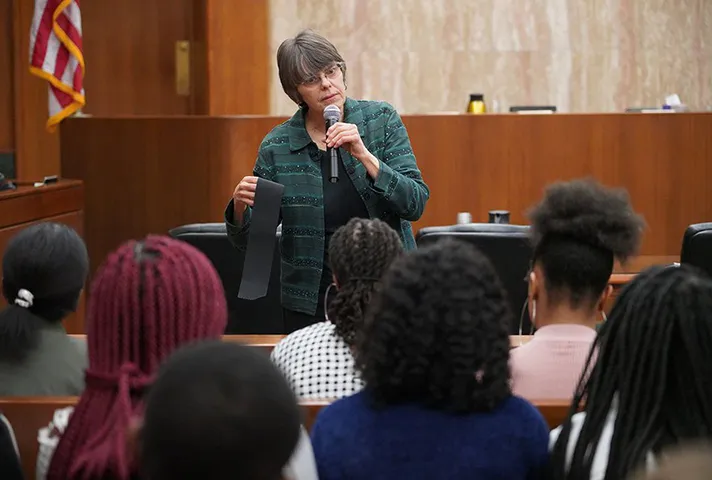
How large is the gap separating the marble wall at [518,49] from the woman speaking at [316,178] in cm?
509

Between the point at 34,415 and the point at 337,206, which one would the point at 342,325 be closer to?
the point at 34,415

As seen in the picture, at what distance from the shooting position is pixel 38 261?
2508mm

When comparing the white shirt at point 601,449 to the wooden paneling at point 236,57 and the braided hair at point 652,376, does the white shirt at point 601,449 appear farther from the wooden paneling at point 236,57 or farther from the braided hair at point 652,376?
the wooden paneling at point 236,57

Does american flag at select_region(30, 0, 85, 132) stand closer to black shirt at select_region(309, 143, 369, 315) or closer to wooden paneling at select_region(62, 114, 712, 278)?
wooden paneling at select_region(62, 114, 712, 278)

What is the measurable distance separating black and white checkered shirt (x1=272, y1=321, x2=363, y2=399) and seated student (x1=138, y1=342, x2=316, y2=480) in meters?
1.10

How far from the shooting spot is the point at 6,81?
752 centimetres

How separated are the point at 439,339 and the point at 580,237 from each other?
0.91 metres

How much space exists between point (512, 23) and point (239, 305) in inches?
172

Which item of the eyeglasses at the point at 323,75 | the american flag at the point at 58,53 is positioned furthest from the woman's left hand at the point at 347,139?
the american flag at the point at 58,53

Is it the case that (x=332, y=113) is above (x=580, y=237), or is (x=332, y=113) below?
above

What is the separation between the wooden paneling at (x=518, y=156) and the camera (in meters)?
6.70

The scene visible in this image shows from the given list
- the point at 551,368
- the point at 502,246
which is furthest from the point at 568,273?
the point at 502,246

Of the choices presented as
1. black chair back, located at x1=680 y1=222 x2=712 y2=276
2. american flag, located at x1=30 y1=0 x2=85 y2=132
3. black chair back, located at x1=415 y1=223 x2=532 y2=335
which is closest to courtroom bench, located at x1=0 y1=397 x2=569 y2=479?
black chair back, located at x1=680 y1=222 x2=712 y2=276

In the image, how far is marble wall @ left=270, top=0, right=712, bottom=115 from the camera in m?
8.31
